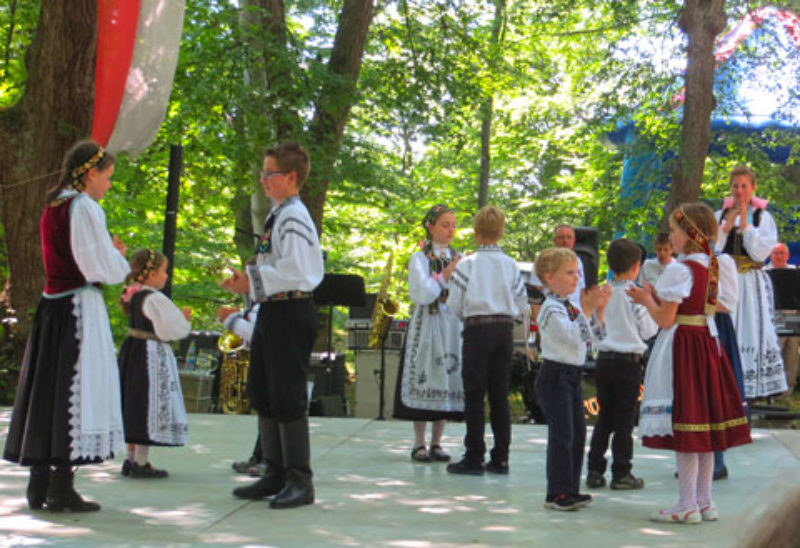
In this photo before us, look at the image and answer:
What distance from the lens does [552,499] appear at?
17.4ft

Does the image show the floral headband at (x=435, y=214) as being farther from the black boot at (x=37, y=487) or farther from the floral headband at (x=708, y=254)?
the black boot at (x=37, y=487)

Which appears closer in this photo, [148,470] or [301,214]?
[301,214]

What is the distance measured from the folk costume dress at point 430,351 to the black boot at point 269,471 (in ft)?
5.30

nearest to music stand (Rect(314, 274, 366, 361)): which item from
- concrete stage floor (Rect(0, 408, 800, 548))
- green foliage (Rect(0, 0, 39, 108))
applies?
concrete stage floor (Rect(0, 408, 800, 548))

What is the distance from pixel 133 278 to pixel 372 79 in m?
9.17

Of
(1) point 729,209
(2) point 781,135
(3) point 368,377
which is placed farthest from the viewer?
(2) point 781,135

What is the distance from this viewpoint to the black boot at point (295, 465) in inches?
204

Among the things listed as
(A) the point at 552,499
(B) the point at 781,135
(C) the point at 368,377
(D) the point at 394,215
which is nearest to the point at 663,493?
(A) the point at 552,499

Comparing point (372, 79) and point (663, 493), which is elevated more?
point (372, 79)

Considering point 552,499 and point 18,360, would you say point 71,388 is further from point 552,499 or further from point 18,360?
point 18,360

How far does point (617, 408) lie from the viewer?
5941 millimetres

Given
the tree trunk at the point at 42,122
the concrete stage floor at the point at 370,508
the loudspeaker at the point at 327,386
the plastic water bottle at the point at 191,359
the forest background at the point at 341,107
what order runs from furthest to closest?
1. the forest background at the point at 341,107
2. the plastic water bottle at the point at 191,359
3. the loudspeaker at the point at 327,386
4. the tree trunk at the point at 42,122
5. the concrete stage floor at the point at 370,508

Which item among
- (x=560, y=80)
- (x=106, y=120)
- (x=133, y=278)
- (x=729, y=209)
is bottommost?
(x=133, y=278)

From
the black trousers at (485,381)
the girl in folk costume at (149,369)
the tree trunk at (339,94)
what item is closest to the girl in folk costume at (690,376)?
the black trousers at (485,381)
